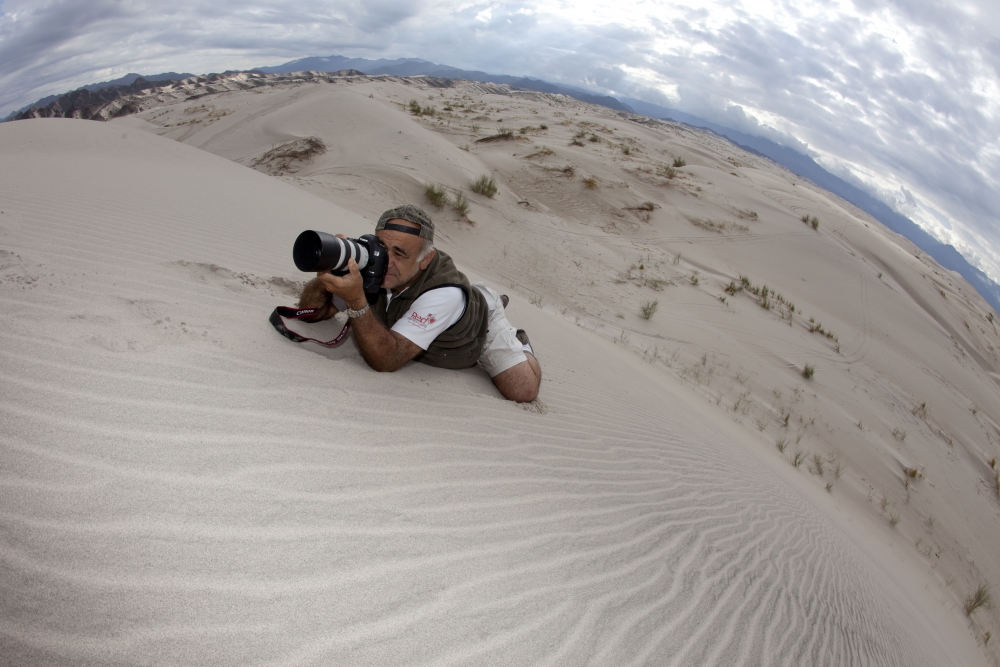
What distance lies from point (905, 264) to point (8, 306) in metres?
16.6

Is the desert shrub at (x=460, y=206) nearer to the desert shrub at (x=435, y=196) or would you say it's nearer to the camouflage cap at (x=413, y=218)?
the desert shrub at (x=435, y=196)

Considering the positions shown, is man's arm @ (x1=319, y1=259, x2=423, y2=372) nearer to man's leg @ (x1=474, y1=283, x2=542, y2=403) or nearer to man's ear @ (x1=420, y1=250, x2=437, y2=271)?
man's ear @ (x1=420, y1=250, x2=437, y2=271)

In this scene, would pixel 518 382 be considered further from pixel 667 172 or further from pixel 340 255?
→ pixel 667 172

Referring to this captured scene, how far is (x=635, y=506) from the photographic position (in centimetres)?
250

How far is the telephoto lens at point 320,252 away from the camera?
6.28 ft

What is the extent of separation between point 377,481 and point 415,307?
0.96m

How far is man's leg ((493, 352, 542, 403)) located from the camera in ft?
10.0

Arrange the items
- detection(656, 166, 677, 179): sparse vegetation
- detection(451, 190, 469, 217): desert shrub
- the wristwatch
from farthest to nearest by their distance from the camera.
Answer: detection(656, 166, 677, 179): sparse vegetation < detection(451, 190, 469, 217): desert shrub < the wristwatch

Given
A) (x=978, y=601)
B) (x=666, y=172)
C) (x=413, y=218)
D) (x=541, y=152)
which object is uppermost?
(x=666, y=172)

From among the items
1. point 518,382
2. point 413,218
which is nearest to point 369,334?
point 413,218

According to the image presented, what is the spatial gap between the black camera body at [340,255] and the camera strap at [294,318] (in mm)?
333

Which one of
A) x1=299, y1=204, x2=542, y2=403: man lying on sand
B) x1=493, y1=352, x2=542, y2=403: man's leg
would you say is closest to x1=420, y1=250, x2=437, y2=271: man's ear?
x1=299, y1=204, x2=542, y2=403: man lying on sand

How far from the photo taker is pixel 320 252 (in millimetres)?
1932

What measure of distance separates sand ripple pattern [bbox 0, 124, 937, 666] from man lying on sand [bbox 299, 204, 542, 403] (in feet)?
0.60
